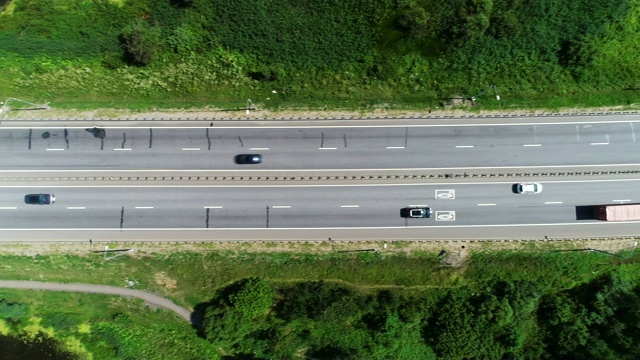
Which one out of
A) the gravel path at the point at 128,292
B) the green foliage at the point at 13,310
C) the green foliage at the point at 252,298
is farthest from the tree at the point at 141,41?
the green foliage at the point at 13,310

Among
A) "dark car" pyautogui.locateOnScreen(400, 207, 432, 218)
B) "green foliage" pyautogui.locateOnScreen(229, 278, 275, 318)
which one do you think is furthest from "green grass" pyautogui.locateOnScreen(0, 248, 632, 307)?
"dark car" pyautogui.locateOnScreen(400, 207, 432, 218)

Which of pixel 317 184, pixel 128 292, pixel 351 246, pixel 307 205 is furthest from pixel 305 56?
pixel 128 292

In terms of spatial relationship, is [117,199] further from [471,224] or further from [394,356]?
[471,224]

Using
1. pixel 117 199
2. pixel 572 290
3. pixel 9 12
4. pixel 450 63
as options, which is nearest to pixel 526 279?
pixel 572 290

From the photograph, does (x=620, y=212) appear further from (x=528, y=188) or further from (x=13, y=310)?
(x=13, y=310)

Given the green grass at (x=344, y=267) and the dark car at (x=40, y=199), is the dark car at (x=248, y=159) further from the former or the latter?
the dark car at (x=40, y=199)

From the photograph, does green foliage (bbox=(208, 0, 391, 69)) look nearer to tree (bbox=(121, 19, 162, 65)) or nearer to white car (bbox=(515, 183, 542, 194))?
tree (bbox=(121, 19, 162, 65))
